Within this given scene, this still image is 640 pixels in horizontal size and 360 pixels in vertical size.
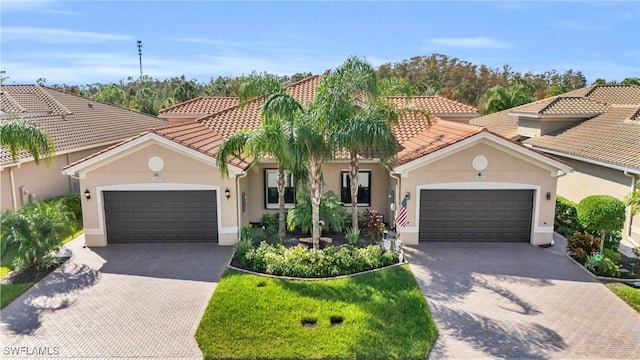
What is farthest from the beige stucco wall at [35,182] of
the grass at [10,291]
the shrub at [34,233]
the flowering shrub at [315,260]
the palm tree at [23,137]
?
the flowering shrub at [315,260]

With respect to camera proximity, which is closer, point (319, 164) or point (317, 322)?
point (317, 322)

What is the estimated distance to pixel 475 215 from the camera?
16438 millimetres

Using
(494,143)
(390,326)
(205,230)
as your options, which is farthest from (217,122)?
(390,326)

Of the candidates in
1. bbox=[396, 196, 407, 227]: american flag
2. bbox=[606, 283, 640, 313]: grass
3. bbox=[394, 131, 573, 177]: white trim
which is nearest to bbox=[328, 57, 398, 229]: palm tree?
bbox=[394, 131, 573, 177]: white trim

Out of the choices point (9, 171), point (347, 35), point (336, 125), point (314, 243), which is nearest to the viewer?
point (336, 125)

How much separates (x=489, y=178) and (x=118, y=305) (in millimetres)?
12837

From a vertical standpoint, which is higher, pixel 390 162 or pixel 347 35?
pixel 347 35

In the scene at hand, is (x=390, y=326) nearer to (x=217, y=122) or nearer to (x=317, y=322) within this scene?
(x=317, y=322)

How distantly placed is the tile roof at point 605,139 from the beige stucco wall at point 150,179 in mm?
15127

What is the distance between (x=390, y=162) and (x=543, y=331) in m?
7.51

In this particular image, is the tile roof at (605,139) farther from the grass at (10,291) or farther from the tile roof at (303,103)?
the grass at (10,291)

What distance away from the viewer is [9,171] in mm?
17688

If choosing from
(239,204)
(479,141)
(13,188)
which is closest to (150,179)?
(239,204)

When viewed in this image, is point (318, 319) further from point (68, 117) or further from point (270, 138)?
point (68, 117)
